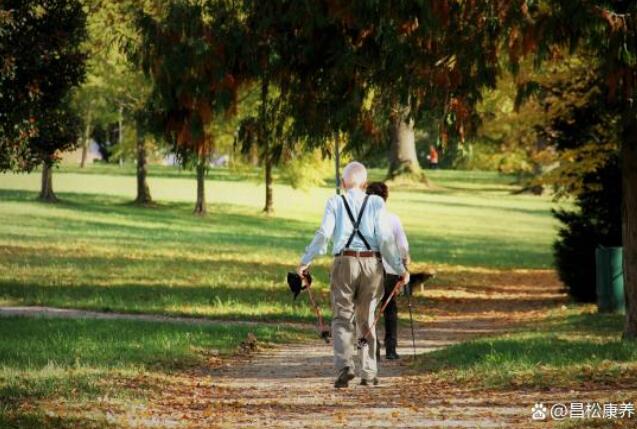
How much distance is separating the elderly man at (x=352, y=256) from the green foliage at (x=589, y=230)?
12.0 meters

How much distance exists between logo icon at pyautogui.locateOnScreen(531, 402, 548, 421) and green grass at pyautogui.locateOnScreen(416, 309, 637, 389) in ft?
5.32

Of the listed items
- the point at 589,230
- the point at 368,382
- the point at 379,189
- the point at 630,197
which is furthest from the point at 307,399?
the point at 589,230

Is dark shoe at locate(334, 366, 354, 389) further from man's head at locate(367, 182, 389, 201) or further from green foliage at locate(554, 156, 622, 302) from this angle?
green foliage at locate(554, 156, 622, 302)

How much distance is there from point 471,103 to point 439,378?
3.71m

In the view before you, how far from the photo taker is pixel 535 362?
44.1 feet

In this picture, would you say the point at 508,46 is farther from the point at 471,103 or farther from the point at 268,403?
the point at 268,403

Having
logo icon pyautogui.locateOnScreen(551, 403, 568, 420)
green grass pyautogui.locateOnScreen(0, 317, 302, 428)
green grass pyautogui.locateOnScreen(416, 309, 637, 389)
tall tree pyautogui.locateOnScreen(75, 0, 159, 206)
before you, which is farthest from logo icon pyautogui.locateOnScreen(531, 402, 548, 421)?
tall tree pyautogui.locateOnScreen(75, 0, 159, 206)

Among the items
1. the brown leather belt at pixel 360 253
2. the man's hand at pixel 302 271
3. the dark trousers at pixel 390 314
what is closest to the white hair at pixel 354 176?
the brown leather belt at pixel 360 253

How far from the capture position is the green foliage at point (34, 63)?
2231cm

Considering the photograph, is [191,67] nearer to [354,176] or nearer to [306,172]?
[354,176]

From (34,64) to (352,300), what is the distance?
1166cm

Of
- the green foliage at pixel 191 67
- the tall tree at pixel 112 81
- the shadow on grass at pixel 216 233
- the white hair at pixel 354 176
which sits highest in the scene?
the tall tree at pixel 112 81

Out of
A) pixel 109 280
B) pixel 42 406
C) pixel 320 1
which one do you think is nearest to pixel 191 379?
pixel 42 406

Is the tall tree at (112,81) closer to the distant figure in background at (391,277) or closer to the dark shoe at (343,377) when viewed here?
the distant figure in background at (391,277)
